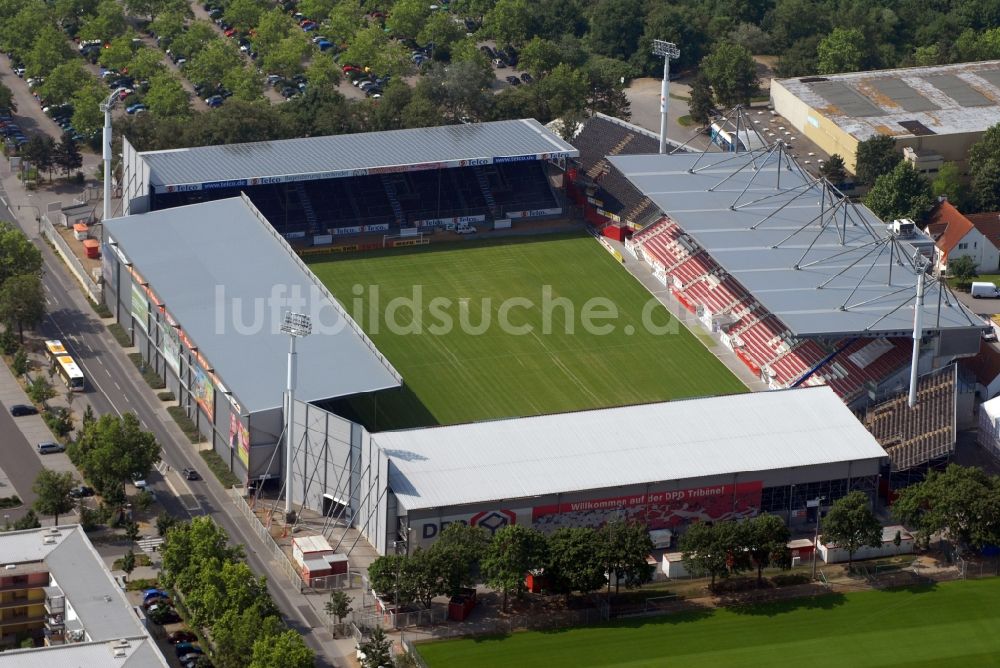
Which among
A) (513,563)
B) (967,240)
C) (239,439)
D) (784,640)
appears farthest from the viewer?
(967,240)

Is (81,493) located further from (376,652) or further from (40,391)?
(376,652)

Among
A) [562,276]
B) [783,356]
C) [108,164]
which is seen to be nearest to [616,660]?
[783,356]

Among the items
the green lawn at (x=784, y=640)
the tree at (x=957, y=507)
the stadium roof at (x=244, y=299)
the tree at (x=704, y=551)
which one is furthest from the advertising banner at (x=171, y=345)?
the tree at (x=957, y=507)

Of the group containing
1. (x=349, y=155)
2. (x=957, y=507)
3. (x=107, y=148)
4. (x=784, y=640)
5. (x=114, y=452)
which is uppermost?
(x=107, y=148)

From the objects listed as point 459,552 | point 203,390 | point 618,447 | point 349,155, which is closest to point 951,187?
point 349,155

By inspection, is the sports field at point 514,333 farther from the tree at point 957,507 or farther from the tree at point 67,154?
the tree at point 67,154
